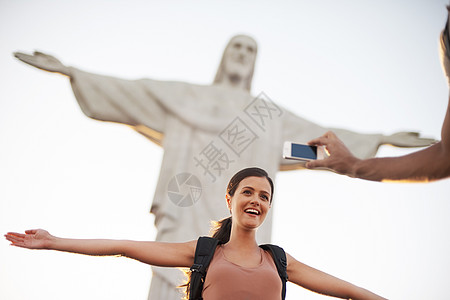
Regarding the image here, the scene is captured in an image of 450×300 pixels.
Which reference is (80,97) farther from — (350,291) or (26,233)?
(350,291)

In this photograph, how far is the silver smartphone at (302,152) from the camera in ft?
6.61

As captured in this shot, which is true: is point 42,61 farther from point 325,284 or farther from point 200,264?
point 325,284

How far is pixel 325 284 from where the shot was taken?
1.81m

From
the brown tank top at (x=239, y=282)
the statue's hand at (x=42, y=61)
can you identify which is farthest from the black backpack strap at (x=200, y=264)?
the statue's hand at (x=42, y=61)

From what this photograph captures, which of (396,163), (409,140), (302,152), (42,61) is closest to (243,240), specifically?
(302,152)

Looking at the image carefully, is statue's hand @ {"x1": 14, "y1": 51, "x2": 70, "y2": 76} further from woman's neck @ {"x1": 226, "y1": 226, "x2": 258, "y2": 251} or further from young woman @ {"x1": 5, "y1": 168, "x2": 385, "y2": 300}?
woman's neck @ {"x1": 226, "y1": 226, "x2": 258, "y2": 251}

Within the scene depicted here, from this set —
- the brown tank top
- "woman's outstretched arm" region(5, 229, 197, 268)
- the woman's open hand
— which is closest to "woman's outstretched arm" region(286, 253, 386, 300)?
the brown tank top

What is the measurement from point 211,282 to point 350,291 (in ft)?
1.93

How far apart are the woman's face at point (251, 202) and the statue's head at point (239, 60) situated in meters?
4.45

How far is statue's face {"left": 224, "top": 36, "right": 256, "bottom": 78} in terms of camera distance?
621 centimetres

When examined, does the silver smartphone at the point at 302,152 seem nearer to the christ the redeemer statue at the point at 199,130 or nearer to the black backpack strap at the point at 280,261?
the black backpack strap at the point at 280,261

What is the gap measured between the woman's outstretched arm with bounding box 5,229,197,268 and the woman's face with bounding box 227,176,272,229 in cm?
23

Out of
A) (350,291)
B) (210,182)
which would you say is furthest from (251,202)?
(210,182)

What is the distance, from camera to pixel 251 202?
5.97ft
